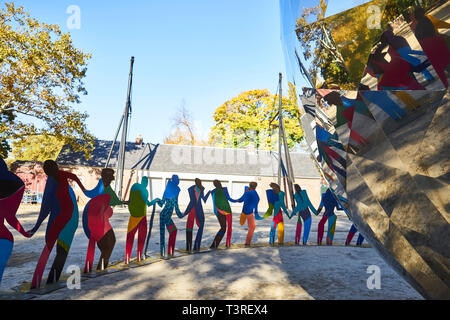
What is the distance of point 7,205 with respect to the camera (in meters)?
3.41

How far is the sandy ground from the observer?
3.40 m

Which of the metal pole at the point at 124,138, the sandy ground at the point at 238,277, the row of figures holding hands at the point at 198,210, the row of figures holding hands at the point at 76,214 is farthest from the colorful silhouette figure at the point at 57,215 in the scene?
the metal pole at the point at 124,138

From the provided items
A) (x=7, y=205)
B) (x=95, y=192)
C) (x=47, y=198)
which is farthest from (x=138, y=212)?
(x=7, y=205)

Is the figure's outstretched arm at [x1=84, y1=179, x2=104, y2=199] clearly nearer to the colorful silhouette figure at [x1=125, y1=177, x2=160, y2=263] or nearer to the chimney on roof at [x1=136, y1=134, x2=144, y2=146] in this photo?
the colorful silhouette figure at [x1=125, y1=177, x2=160, y2=263]

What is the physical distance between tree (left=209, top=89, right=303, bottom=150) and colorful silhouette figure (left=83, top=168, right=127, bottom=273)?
25532mm

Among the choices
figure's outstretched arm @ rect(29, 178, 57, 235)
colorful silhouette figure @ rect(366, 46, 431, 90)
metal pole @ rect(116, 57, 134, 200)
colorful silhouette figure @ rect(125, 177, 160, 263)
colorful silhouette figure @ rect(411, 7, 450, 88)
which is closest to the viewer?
colorful silhouette figure @ rect(411, 7, 450, 88)

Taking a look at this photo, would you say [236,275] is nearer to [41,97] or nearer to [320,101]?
[320,101]

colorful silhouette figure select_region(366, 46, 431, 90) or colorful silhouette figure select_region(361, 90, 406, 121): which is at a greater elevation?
colorful silhouette figure select_region(366, 46, 431, 90)

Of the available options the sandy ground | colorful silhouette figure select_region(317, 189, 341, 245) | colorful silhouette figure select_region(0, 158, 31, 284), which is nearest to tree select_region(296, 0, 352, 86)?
the sandy ground

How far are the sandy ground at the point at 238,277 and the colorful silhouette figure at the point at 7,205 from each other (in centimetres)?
71

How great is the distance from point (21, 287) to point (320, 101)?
428 centimetres

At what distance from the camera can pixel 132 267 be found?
15.7 ft
